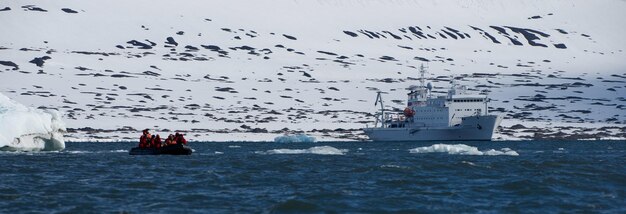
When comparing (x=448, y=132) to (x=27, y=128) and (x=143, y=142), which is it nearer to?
(x=143, y=142)

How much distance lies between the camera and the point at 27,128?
6756cm

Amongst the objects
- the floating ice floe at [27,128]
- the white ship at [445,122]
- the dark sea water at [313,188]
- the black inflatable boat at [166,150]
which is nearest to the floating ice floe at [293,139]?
the white ship at [445,122]

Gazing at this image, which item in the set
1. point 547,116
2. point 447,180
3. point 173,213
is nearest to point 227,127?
point 547,116

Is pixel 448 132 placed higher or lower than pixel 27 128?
higher

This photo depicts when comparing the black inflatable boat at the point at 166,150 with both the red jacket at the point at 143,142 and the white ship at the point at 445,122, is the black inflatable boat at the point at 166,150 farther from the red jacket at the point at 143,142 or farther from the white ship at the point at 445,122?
the white ship at the point at 445,122

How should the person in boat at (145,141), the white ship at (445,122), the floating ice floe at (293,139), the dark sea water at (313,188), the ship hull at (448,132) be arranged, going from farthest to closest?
the white ship at (445,122) < the ship hull at (448,132) < the floating ice floe at (293,139) < the person in boat at (145,141) < the dark sea water at (313,188)

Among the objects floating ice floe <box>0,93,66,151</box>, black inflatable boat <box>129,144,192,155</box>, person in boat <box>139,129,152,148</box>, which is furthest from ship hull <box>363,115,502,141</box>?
floating ice floe <box>0,93,66,151</box>

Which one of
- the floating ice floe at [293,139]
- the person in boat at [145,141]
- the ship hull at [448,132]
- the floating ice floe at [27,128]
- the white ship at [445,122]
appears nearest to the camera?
the floating ice floe at [27,128]

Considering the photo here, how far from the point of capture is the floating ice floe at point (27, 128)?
6562 cm

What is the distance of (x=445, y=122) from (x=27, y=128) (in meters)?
87.2

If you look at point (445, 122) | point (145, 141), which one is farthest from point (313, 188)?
point (445, 122)

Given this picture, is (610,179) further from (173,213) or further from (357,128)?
(357,128)

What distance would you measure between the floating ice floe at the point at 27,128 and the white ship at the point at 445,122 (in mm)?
79307

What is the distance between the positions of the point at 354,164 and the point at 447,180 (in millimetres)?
14671
